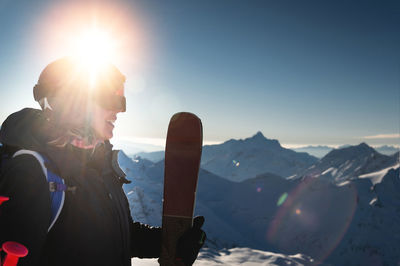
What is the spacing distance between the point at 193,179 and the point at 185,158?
26 centimetres

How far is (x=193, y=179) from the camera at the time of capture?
2951mm

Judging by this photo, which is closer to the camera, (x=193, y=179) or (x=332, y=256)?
(x=193, y=179)

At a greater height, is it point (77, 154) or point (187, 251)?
point (77, 154)

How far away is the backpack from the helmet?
673mm

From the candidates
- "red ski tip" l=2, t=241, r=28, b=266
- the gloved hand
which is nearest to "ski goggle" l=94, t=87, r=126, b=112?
"red ski tip" l=2, t=241, r=28, b=266

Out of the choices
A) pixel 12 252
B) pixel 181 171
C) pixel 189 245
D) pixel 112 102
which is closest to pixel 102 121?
pixel 112 102

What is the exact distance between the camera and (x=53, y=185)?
66.9 inches

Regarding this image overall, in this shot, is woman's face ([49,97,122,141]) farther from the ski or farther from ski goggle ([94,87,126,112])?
the ski

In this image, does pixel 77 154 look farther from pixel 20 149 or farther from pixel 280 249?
pixel 280 249

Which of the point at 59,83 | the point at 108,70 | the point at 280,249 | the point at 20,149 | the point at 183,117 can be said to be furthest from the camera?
the point at 280,249

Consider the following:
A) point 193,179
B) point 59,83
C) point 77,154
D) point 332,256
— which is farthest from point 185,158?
point 332,256

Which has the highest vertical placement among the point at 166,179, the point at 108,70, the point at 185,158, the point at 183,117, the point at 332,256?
the point at 108,70

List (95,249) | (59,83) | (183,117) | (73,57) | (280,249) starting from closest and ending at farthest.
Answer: (95,249) < (59,83) < (73,57) < (183,117) < (280,249)

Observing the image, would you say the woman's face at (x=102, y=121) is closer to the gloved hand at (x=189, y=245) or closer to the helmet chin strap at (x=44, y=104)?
the helmet chin strap at (x=44, y=104)
